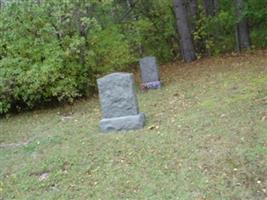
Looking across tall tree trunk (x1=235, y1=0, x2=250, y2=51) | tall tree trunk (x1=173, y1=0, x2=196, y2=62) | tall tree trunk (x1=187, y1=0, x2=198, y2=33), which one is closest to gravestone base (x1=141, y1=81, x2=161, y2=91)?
tall tree trunk (x1=173, y1=0, x2=196, y2=62)

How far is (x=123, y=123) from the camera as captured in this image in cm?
730

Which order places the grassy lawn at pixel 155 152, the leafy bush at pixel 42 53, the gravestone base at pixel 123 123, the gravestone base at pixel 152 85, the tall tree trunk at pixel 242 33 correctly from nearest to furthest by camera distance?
1. the grassy lawn at pixel 155 152
2. the gravestone base at pixel 123 123
3. the leafy bush at pixel 42 53
4. the gravestone base at pixel 152 85
5. the tall tree trunk at pixel 242 33

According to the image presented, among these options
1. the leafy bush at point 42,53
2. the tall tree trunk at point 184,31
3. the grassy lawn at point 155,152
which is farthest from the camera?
the tall tree trunk at point 184,31

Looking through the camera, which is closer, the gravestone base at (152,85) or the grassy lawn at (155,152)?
the grassy lawn at (155,152)

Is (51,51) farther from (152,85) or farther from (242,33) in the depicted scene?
(242,33)

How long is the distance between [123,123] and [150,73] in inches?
153

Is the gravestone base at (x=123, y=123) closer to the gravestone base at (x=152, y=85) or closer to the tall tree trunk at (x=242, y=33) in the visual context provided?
the gravestone base at (x=152, y=85)

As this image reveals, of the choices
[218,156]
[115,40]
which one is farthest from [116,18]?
[218,156]

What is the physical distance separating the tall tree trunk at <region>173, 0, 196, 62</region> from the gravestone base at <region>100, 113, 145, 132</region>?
737 cm

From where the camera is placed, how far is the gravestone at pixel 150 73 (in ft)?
35.7

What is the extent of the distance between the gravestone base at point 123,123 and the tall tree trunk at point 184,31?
737 centimetres

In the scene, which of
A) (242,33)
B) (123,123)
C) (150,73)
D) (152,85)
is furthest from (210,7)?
(123,123)

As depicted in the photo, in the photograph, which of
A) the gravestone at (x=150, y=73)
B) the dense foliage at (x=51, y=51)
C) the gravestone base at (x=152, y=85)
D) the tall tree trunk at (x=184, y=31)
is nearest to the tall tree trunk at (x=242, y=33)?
the tall tree trunk at (x=184, y=31)

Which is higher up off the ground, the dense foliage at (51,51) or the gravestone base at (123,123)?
the dense foliage at (51,51)
